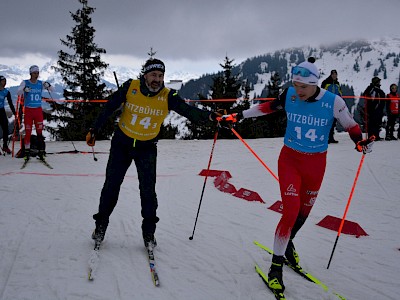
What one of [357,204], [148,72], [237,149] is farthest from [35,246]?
[237,149]

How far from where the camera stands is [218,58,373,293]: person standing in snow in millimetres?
3631

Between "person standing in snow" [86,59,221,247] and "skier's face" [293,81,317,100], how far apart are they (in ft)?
4.43

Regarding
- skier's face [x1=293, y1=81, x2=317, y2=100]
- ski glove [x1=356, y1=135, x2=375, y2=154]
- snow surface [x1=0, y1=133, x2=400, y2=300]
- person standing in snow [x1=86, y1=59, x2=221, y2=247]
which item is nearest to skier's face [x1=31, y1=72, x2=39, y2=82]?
snow surface [x1=0, y1=133, x2=400, y2=300]

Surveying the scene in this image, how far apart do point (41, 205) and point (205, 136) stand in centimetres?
2222

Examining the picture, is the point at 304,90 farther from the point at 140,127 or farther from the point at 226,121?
the point at 140,127

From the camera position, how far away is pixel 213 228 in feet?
18.2

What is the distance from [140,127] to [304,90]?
6.37 ft

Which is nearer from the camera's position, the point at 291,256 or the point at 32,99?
the point at 291,256

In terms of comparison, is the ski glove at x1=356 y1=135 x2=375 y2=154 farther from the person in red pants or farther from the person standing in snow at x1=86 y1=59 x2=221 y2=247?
the person in red pants

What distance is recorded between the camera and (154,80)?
3957mm

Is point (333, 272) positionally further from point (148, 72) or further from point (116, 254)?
point (148, 72)

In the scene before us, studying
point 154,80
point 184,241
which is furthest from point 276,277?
point 154,80

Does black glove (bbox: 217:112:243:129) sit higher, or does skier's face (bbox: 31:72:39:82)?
skier's face (bbox: 31:72:39:82)

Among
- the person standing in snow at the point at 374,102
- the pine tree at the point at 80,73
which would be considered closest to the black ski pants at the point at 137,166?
the person standing in snow at the point at 374,102
